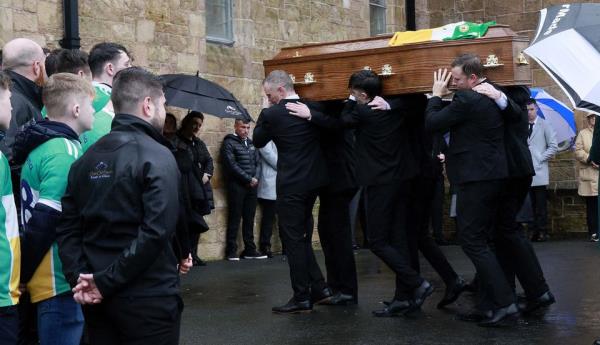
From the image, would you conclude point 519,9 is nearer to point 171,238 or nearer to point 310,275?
point 310,275

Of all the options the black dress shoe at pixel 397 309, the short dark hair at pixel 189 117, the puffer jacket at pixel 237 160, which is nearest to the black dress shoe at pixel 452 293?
the black dress shoe at pixel 397 309

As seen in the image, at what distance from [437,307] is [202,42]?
6815 mm

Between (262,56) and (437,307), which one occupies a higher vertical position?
(262,56)

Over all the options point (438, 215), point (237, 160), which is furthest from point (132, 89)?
point (438, 215)

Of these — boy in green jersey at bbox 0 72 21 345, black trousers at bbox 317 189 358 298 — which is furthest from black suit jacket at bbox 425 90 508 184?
boy in green jersey at bbox 0 72 21 345

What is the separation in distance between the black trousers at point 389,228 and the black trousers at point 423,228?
0.28 meters

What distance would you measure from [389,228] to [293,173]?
2.99ft

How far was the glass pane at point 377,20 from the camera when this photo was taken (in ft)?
63.5

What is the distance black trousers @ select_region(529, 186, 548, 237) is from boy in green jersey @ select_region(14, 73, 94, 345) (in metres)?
12.7

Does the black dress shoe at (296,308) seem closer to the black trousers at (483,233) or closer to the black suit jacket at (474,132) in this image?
the black trousers at (483,233)

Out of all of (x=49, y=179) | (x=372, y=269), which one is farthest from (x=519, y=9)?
(x=49, y=179)

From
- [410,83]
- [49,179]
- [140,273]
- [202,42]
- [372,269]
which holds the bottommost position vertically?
[372,269]

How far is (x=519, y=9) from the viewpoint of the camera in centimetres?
1945

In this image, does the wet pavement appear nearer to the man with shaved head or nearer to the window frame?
the man with shaved head
